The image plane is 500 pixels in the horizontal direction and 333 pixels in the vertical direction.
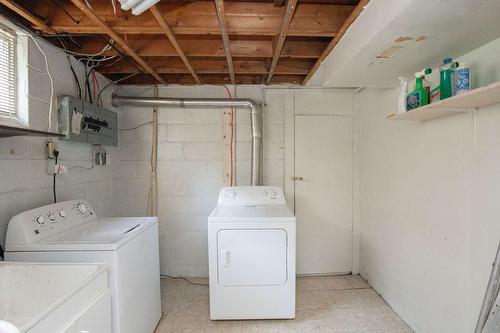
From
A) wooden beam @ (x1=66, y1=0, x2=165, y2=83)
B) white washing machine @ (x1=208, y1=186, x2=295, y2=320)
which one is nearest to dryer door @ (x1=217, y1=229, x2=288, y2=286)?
white washing machine @ (x1=208, y1=186, x2=295, y2=320)

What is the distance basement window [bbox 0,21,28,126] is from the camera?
163 centimetres

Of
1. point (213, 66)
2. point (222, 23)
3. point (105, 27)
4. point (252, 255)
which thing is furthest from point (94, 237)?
point (213, 66)

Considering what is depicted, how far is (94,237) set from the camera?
65.7 inches

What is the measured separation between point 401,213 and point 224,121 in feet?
6.41

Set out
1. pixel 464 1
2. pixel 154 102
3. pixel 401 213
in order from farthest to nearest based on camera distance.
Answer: pixel 154 102, pixel 401 213, pixel 464 1

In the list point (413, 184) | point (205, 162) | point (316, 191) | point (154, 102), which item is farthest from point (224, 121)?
point (413, 184)

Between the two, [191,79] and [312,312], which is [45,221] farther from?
[312,312]

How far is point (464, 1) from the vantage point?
1.07 m

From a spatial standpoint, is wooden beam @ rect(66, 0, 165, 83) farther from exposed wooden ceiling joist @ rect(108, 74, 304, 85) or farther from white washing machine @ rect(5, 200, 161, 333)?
white washing machine @ rect(5, 200, 161, 333)

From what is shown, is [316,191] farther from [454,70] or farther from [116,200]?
[116,200]

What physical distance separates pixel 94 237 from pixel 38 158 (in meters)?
0.70

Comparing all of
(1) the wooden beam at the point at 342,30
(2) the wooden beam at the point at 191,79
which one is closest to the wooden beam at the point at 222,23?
(2) the wooden beam at the point at 191,79

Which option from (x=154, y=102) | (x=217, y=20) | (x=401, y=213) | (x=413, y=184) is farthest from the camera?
(x=154, y=102)

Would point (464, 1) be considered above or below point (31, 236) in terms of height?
above
